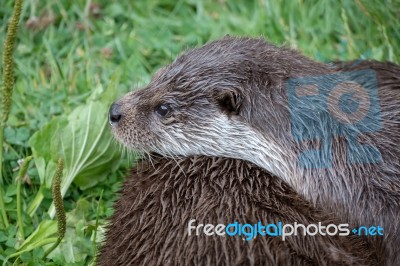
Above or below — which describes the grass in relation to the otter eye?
above

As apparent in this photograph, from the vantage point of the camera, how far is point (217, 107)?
8.65 feet

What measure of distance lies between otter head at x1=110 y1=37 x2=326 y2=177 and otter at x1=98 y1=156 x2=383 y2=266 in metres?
0.08

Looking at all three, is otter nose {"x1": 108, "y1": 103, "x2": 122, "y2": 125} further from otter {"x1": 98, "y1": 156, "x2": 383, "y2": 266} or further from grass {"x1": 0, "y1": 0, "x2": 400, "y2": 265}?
grass {"x1": 0, "y1": 0, "x2": 400, "y2": 265}

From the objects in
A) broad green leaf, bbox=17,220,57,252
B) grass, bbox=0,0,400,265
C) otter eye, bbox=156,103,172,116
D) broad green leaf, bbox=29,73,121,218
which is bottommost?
broad green leaf, bbox=17,220,57,252

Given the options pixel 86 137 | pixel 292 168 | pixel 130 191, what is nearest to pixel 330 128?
pixel 292 168

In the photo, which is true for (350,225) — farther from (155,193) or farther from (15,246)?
(15,246)

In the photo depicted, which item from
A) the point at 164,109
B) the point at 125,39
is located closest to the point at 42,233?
the point at 164,109

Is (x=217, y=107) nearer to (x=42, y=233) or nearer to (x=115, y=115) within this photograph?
(x=115, y=115)

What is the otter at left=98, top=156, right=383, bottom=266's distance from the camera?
7.28 ft

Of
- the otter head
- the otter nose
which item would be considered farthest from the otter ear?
the otter nose

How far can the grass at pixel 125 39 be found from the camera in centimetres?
351

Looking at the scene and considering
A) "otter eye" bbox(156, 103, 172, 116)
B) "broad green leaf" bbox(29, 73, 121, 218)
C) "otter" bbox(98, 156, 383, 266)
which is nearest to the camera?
"otter" bbox(98, 156, 383, 266)

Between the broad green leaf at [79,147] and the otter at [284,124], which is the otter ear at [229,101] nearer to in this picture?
the otter at [284,124]

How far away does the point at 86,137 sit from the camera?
10.4ft
